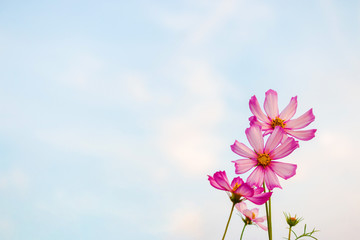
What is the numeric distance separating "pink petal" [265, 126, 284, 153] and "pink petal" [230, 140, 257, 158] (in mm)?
53

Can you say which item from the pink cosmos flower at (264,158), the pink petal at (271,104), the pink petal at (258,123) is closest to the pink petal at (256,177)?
the pink cosmos flower at (264,158)

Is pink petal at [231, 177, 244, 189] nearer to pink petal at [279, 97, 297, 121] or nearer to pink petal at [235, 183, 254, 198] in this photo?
pink petal at [235, 183, 254, 198]

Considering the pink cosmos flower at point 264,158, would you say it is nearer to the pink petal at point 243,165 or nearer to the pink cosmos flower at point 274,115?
the pink petal at point 243,165

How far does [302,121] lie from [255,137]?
0.21 m

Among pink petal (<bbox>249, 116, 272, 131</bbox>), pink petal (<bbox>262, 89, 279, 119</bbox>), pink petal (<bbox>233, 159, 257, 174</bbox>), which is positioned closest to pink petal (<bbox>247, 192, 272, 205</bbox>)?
pink petal (<bbox>233, 159, 257, 174</bbox>)

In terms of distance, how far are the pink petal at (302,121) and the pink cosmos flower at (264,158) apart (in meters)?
0.16

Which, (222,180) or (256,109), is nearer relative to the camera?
(222,180)

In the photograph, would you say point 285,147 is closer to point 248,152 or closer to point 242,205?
point 248,152

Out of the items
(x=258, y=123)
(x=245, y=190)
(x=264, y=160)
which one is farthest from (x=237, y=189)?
(x=258, y=123)

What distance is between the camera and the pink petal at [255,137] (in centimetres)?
120

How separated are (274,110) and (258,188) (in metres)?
0.35

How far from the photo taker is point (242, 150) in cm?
123

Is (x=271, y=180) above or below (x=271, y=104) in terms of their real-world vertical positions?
below

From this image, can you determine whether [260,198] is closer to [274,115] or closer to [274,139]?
[274,139]
